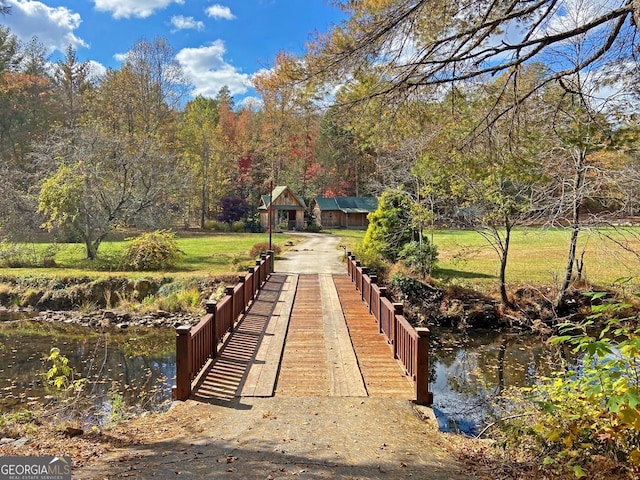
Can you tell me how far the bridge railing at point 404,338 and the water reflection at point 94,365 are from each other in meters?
4.13

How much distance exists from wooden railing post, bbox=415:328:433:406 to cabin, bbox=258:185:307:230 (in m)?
36.8

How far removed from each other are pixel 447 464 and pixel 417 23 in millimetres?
4975

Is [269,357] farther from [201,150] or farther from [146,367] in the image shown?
[201,150]

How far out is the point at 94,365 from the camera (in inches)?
428

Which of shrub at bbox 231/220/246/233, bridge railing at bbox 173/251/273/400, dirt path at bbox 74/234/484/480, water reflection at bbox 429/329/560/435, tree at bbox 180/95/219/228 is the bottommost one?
water reflection at bbox 429/329/560/435

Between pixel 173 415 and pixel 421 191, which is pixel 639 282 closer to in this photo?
pixel 421 191

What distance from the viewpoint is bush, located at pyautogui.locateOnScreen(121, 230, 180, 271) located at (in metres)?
19.5

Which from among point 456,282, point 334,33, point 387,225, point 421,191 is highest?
point 334,33

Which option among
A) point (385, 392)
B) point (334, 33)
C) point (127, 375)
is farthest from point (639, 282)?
point (127, 375)

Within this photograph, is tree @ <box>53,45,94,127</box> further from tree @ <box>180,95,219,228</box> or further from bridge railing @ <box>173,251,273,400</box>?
bridge railing @ <box>173,251,273,400</box>

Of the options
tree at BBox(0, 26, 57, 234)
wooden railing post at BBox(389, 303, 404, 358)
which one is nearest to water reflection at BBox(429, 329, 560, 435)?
wooden railing post at BBox(389, 303, 404, 358)

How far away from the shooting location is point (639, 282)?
630 inches

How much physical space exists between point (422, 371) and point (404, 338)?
1.10m

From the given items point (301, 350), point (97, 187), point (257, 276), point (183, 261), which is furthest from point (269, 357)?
point (97, 187)
